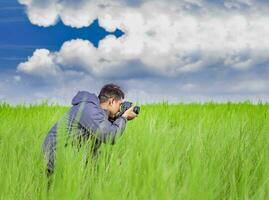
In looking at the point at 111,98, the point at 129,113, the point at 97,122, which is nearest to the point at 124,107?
the point at 129,113

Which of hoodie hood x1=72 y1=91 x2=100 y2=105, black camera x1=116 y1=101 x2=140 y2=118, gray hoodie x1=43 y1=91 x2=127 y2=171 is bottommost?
gray hoodie x1=43 y1=91 x2=127 y2=171

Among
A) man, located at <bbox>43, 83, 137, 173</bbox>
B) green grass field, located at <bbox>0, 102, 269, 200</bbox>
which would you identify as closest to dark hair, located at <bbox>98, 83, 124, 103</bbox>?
man, located at <bbox>43, 83, 137, 173</bbox>

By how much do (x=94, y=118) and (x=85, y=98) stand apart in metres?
0.18

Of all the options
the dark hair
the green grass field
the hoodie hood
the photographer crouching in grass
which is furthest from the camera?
the dark hair

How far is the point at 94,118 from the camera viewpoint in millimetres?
3551

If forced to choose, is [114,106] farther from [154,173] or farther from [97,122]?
[154,173]

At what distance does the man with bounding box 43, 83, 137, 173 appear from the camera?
3.51 meters

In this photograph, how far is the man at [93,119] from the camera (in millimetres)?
3506

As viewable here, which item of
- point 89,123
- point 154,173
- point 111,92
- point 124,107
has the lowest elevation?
point 154,173

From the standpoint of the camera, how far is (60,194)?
2.02 meters

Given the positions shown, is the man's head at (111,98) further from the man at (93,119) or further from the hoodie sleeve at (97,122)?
the hoodie sleeve at (97,122)

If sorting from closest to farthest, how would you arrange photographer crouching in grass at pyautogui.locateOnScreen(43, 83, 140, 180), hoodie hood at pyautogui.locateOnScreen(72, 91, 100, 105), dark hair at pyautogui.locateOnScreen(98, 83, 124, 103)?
photographer crouching in grass at pyautogui.locateOnScreen(43, 83, 140, 180) < hoodie hood at pyautogui.locateOnScreen(72, 91, 100, 105) < dark hair at pyautogui.locateOnScreen(98, 83, 124, 103)

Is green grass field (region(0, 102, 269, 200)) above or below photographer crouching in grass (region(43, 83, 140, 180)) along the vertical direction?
below

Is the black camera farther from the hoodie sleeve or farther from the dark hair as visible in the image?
the hoodie sleeve
